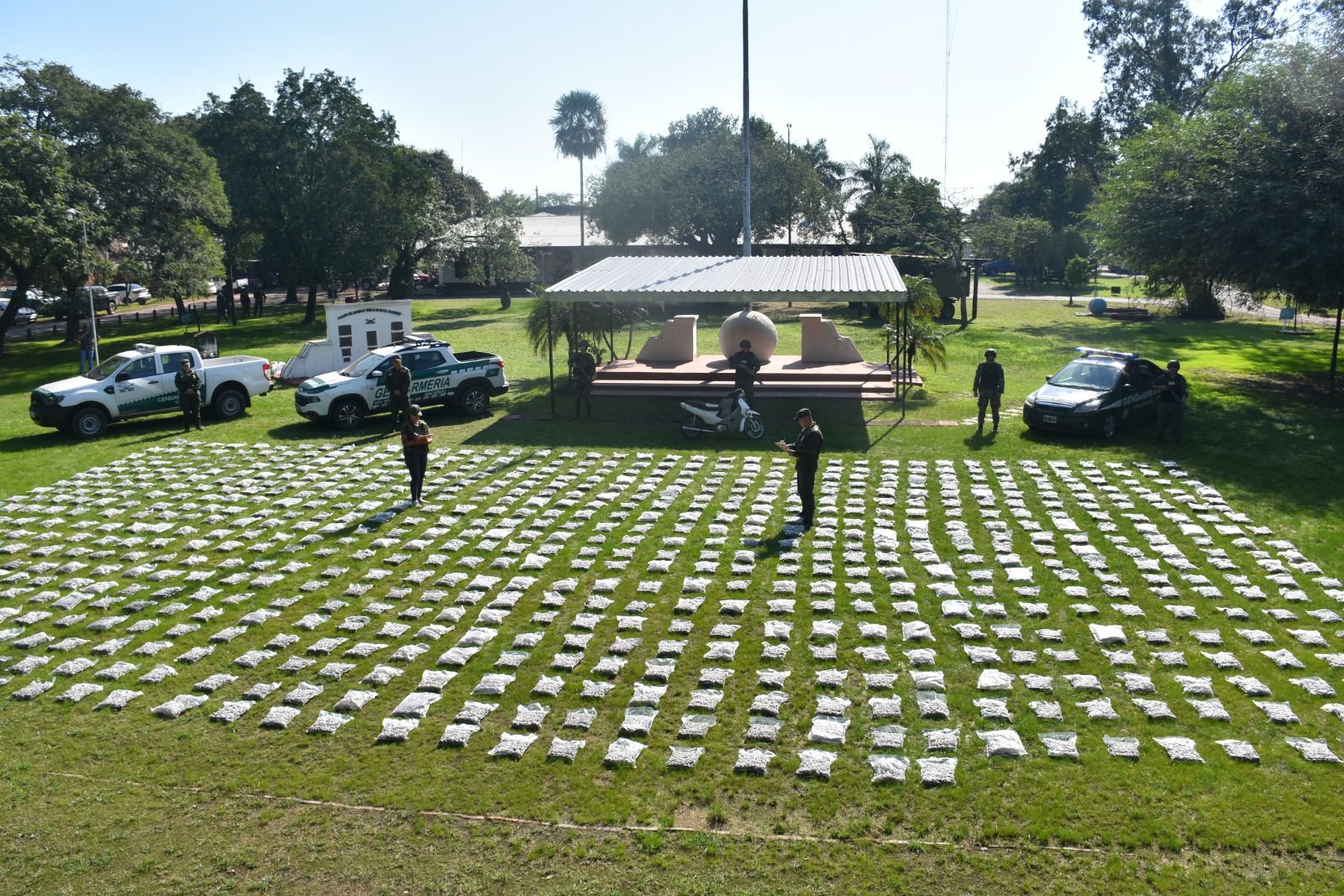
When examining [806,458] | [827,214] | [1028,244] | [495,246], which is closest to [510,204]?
[495,246]

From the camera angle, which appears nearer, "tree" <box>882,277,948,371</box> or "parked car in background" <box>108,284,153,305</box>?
"tree" <box>882,277,948,371</box>

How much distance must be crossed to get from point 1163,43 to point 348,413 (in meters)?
52.2

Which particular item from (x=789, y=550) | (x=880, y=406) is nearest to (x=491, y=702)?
(x=789, y=550)

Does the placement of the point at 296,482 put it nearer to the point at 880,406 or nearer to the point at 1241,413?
the point at 880,406

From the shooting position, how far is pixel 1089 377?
1914cm

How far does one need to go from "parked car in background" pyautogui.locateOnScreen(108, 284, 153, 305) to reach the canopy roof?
4769 cm

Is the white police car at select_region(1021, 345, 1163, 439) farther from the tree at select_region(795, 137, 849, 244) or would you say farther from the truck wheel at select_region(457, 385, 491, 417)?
the tree at select_region(795, 137, 849, 244)

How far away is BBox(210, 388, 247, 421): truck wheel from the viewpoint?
21250mm

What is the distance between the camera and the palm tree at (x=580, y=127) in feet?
244

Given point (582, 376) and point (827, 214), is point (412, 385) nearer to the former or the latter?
point (582, 376)

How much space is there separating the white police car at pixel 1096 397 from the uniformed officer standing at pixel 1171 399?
2.50 ft

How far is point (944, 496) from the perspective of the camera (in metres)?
14.5

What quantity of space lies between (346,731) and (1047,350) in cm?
2745

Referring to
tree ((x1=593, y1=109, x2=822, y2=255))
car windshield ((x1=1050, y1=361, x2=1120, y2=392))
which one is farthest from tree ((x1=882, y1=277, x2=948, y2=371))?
tree ((x1=593, y1=109, x2=822, y2=255))
